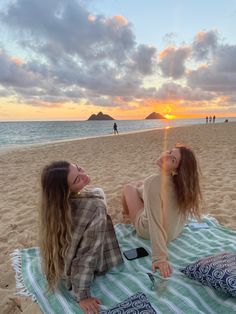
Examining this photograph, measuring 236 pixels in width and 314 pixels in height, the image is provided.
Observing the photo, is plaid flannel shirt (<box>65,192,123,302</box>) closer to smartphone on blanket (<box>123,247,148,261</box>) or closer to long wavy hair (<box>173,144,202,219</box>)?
smartphone on blanket (<box>123,247,148,261</box>)

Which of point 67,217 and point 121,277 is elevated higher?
point 67,217

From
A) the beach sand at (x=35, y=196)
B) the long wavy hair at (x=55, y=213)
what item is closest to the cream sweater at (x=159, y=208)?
the long wavy hair at (x=55, y=213)

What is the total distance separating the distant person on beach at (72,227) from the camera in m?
2.11

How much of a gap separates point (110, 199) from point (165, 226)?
2322mm

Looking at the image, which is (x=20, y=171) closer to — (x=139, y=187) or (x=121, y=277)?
(x=139, y=187)

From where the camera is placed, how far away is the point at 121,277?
2.46 meters

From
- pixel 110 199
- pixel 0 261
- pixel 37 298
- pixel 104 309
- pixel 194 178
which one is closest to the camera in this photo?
pixel 104 309

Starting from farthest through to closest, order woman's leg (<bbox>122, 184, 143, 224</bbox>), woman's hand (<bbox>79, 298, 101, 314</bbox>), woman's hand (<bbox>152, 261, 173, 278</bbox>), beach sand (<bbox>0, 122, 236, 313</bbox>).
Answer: woman's leg (<bbox>122, 184, 143, 224</bbox>), beach sand (<bbox>0, 122, 236, 313</bbox>), woman's hand (<bbox>152, 261, 173, 278</bbox>), woman's hand (<bbox>79, 298, 101, 314</bbox>)

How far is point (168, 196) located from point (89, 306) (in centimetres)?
111

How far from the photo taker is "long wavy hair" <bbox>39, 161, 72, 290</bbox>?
2.11 meters

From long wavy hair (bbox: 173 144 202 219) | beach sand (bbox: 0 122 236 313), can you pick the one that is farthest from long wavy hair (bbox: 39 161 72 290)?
long wavy hair (bbox: 173 144 202 219)

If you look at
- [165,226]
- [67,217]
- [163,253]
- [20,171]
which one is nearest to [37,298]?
[67,217]

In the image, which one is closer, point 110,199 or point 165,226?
point 165,226

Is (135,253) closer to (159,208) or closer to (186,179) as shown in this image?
(159,208)
